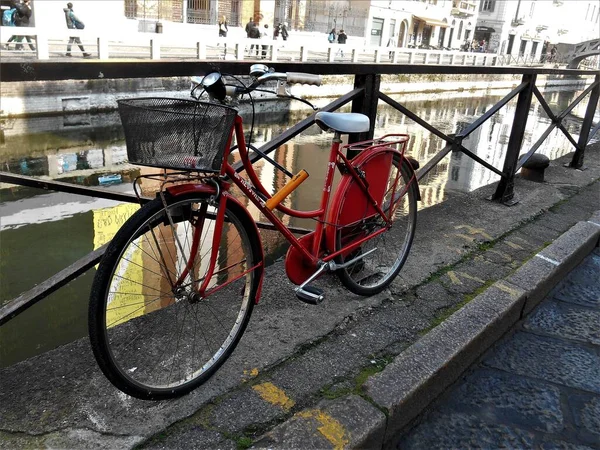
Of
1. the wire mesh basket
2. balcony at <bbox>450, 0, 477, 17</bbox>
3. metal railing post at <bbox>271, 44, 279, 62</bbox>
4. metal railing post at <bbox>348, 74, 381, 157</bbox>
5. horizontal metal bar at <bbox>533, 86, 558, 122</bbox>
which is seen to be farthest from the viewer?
balcony at <bbox>450, 0, 477, 17</bbox>

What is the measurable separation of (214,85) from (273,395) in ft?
3.79

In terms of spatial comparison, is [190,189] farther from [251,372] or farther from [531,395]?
[531,395]

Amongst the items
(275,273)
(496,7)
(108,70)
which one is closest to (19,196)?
(275,273)

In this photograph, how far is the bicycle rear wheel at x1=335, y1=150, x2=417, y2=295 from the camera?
2619mm

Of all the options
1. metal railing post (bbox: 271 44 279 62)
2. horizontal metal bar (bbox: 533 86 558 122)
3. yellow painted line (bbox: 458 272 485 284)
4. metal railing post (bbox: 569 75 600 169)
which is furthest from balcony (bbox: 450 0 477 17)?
yellow painted line (bbox: 458 272 485 284)

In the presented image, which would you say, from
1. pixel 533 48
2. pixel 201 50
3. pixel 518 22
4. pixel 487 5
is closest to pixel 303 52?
pixel 201 50

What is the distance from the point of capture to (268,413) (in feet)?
6.24

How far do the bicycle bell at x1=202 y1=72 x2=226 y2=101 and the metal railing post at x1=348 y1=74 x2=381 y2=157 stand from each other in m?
1.19

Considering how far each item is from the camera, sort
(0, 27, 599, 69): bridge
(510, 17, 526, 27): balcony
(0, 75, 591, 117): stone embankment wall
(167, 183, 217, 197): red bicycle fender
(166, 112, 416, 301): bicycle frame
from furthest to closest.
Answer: (510, 17, 526, 27): balcony → (0, 27, 599, 69): bridge → (0, 75, 591, 117): stone embankment wall → (166, 112, 416, 301): bicycle frame → (167, 183, 217, 197): red bicycle fender

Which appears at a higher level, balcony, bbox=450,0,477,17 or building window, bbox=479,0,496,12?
building window, bbox=479,0,496,12

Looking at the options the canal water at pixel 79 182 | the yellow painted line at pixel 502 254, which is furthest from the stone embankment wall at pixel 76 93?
the yellow painted line at pixel 502 254

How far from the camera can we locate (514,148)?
15.4 feet

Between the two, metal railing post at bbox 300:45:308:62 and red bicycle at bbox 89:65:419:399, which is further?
metal railing post at bbox 300:45:308:62

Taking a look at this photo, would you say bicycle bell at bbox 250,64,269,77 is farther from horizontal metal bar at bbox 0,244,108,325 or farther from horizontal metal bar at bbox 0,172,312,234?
horizontal metal bar at bbox 0,244,108,325
